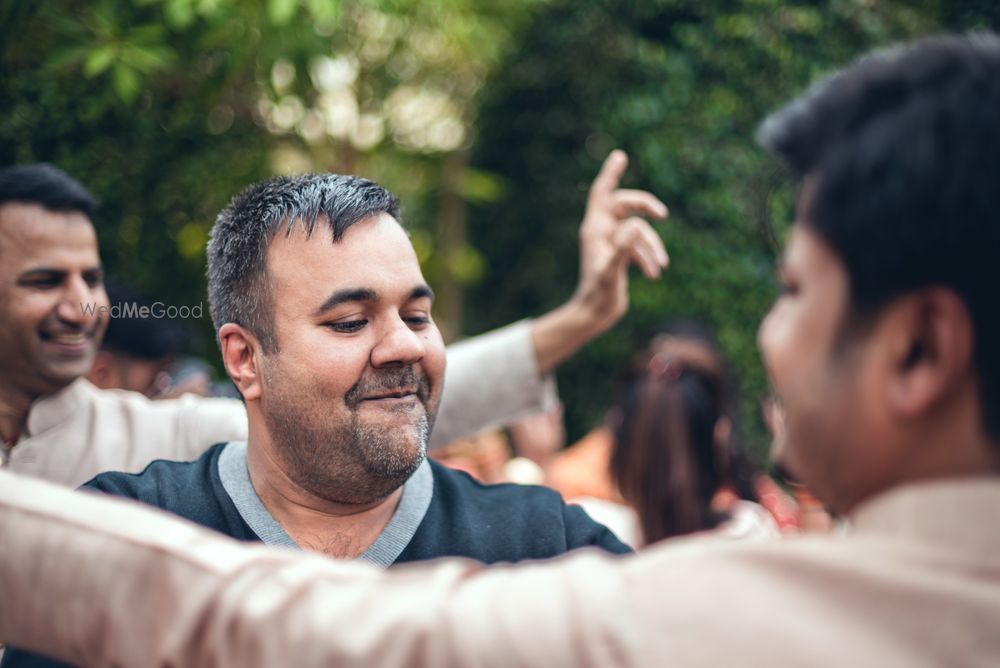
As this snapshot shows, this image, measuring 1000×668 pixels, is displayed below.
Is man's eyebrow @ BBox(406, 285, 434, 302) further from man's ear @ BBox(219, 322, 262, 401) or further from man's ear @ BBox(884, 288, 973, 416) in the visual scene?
man's ear @ BBox(884, 288, 973, 416)

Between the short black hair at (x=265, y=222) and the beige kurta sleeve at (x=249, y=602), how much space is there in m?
0.99

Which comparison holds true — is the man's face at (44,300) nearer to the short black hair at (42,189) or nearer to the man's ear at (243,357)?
the short black hair at (42,189)

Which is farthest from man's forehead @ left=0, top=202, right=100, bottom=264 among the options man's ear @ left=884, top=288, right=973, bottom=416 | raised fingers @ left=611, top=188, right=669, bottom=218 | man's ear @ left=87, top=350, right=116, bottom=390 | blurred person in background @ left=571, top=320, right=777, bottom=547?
man's ear @ left=884, top=288, right=973, bottom=416

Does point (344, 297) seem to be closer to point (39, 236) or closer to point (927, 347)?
point (927, 347)

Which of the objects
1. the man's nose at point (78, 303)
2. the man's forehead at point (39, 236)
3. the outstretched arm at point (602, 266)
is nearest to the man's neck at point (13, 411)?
the man's nose at point (78, 303)

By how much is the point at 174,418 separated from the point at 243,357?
2.56ft

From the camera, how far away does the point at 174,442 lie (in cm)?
284

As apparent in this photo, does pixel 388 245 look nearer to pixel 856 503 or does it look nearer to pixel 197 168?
pixel 856 503

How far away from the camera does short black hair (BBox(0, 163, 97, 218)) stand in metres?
3.05

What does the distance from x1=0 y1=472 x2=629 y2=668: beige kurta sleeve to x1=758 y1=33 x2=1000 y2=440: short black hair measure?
0.49 m

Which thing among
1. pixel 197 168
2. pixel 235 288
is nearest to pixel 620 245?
pixel 235 288

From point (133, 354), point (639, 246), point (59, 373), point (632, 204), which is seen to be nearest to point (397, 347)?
point (639, 246)

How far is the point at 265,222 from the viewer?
7.17 feet

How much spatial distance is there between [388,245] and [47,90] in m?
2.35
